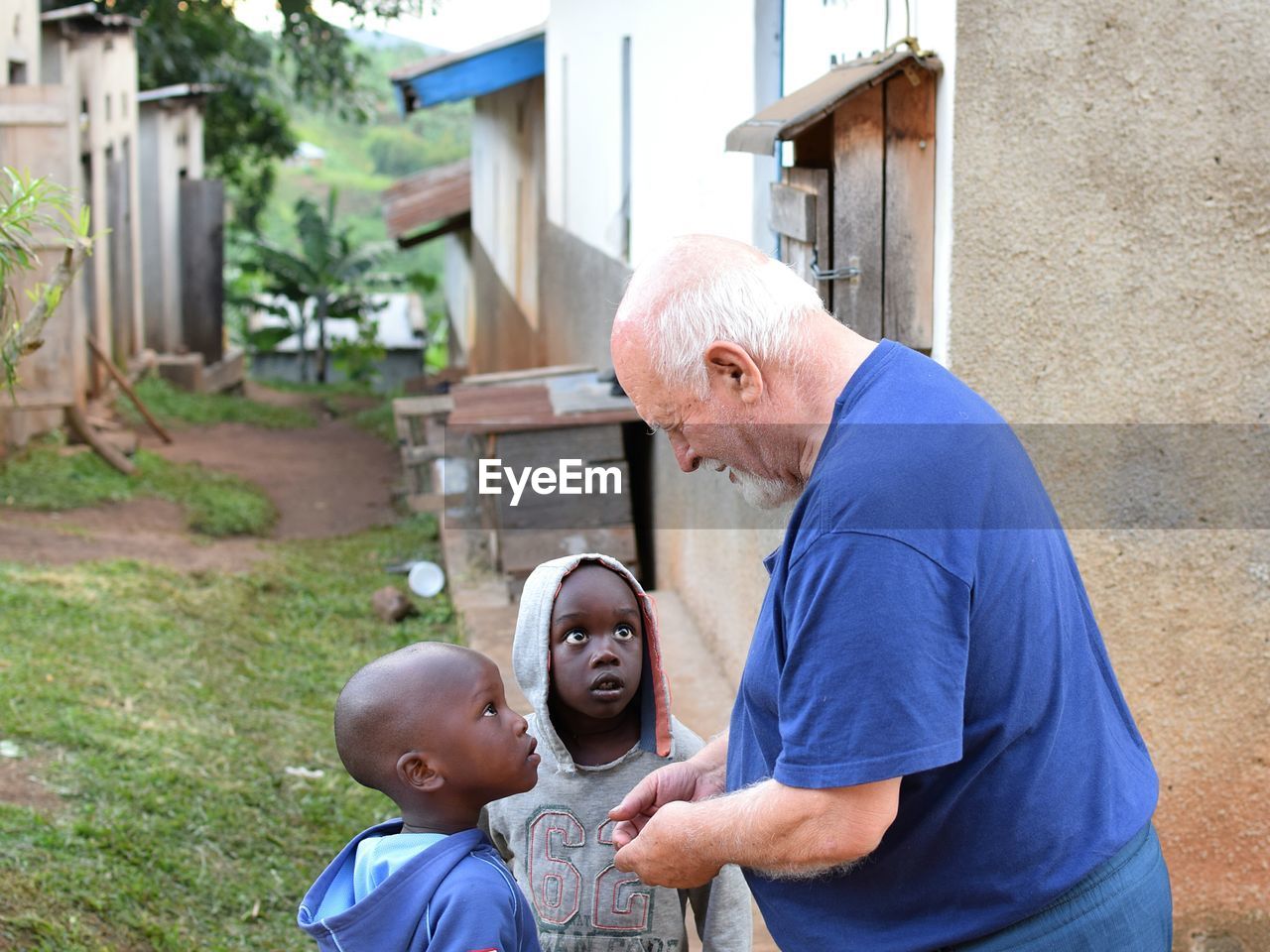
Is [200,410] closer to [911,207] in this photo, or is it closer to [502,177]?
[502,177]

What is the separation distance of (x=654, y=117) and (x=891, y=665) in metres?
5.47

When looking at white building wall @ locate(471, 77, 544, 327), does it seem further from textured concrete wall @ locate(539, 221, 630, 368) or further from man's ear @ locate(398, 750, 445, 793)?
man's ear @ locate(398, 750, 445, 793)

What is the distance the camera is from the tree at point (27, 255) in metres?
3.06

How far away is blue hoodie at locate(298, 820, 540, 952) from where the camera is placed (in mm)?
1948

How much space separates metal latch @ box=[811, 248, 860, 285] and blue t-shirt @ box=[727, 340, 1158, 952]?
1.32 meters

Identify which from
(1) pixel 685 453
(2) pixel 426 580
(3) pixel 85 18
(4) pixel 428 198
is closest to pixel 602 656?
(1) pixel 685 453

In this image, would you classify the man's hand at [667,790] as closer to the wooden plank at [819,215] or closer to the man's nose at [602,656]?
the man's nose at [602,656]

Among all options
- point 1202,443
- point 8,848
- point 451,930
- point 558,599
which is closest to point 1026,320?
point 1202,443

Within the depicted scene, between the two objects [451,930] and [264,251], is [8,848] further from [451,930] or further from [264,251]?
[264,251]

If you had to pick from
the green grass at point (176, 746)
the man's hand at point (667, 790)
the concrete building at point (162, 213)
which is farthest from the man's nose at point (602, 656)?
the concrete building at point (162, 213)

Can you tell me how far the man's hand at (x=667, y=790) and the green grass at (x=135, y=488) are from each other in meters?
Answer: 7.72

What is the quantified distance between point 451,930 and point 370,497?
31.6ft

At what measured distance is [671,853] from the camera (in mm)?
1948

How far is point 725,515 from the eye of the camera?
16.3 feet
